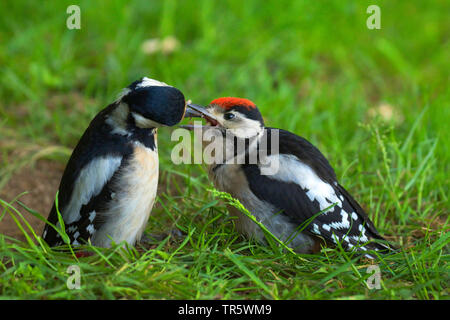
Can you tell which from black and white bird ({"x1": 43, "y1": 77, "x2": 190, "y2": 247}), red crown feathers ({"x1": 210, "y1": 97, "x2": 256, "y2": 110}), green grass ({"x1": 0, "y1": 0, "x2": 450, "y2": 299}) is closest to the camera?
green grass ({"x1": 0, "y1": 0, "x2": 450, "y2": 299})

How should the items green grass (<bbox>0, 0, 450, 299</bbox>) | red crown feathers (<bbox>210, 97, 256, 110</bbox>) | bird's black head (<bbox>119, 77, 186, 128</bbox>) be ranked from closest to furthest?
green grass (<bbox>0, 0, 450, 299</bbox>)
bird's black head (<bbox>119, 77, 186, 128</bbox>)
red crown feathers (<bbox>210, 97, 256, 110</bbox>)

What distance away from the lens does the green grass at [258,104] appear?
2.79m

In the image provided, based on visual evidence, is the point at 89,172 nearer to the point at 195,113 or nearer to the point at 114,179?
the point at 114,179

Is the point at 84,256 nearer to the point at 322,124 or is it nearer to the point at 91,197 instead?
the point at 91,197

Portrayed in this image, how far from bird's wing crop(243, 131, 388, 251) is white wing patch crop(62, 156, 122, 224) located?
76 cm

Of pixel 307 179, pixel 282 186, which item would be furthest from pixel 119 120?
pixel 307 179

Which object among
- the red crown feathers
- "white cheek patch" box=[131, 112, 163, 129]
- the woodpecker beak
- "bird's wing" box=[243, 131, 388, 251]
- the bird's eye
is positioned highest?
the red crown feathers

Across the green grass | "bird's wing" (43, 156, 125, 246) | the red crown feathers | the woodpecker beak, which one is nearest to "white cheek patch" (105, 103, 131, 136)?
"bird's wing" (43, 156, 125, 246)

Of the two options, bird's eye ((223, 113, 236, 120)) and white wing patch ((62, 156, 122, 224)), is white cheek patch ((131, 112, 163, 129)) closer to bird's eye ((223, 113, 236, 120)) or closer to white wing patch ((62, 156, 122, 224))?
white wing patch ((62, 156, 122, 224))

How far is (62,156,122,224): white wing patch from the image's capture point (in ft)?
10.1

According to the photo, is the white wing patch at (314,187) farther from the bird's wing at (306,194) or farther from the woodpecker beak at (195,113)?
the woodpecker beak at (195,113)

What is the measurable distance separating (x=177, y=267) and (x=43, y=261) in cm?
69

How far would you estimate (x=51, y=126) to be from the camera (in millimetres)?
5004
